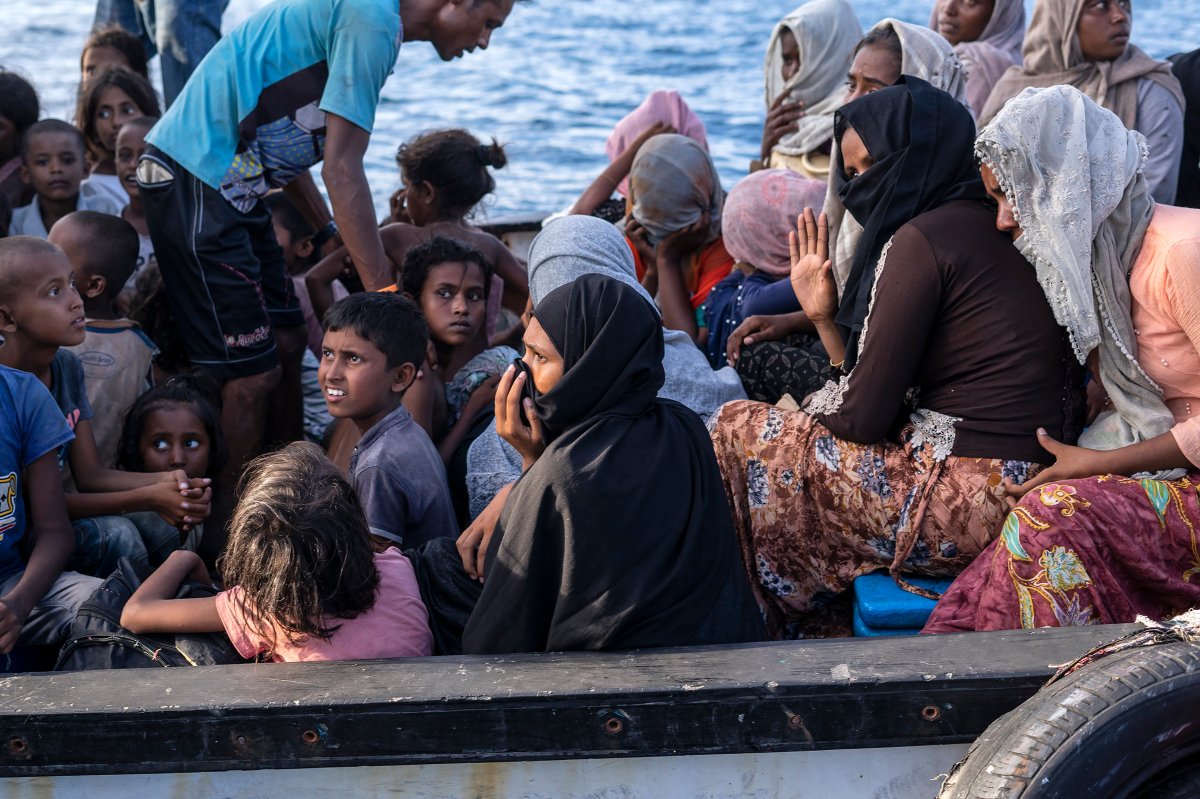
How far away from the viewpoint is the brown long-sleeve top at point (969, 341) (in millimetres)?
2945

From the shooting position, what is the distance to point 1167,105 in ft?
15.6

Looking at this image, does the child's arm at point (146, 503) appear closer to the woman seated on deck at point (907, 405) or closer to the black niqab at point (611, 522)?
the black niqab at point (611, 522)

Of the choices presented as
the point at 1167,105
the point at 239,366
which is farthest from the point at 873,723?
the point at 1167,105

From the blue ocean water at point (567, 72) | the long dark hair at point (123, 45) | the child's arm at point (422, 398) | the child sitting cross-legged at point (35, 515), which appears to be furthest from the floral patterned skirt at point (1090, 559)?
the blue ocean water at point (567, 72)

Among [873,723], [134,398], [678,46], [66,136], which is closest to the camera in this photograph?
[873,723]

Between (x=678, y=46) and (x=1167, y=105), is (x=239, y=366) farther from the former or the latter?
(x=678, y=46)

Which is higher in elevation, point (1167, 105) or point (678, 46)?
point (1167, 105)

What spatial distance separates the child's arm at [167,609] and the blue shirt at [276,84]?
167cm

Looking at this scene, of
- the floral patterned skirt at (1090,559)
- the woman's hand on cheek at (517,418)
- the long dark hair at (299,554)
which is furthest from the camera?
the woman's hand on cheek at (517,418)

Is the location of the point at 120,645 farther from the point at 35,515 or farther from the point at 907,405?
the point at 907,405

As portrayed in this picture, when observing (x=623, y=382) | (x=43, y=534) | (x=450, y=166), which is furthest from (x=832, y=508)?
(x=450, y=166)

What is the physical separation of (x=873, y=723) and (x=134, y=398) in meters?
2.73

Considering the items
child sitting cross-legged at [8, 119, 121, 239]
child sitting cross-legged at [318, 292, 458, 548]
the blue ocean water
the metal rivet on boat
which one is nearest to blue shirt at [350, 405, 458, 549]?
child sitting cross-legged at [318, 292, 458, 548]

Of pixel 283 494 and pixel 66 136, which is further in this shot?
pixel 66 136
